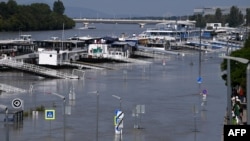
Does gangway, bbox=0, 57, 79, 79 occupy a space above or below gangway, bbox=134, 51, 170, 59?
above

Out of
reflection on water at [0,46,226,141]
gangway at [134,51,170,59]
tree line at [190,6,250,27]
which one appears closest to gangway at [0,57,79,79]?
reflection on water at [0,46,226,141]

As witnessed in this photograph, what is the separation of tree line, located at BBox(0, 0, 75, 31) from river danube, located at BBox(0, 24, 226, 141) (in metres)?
42.4

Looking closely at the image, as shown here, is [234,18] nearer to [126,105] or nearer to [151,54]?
[151,54]

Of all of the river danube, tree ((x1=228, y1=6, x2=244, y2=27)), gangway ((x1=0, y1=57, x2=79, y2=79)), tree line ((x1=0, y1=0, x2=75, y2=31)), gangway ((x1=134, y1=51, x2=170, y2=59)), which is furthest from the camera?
tree ((x1=228, y1=6, x2=244, y2=27))

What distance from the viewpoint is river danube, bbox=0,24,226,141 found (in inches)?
541

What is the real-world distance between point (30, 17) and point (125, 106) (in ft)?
211

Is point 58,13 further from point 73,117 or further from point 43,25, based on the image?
point 73,117

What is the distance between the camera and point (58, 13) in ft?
322

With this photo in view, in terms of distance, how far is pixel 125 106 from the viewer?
1914 centimetres

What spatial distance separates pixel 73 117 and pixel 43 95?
5.72 m

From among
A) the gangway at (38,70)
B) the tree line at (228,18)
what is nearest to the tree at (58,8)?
the tree line at (228,18)

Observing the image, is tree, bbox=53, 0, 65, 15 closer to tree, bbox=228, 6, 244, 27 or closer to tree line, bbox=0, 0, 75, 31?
tree line, bbox=0, 0, 75, 31

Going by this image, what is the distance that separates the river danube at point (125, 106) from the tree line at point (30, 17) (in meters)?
42.4

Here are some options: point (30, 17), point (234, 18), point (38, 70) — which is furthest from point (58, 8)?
point (38, 70)
